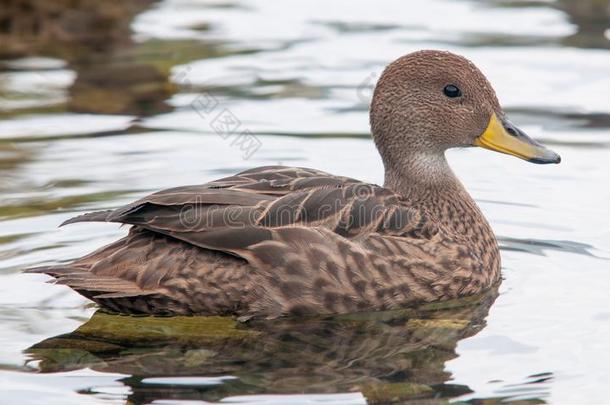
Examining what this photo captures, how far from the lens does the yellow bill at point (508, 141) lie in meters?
9.32

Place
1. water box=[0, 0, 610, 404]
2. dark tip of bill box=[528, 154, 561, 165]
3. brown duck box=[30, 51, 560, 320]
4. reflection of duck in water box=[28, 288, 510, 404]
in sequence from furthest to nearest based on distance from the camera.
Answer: dark tip of bill box=[528, 154, 561, 165]
brown duck box=[30, 51, 560, 320]
water box=[0, 0, 610, 404]
reflection of duck in water box=[28, 288, 510, 404]

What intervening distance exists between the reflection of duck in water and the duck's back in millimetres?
103

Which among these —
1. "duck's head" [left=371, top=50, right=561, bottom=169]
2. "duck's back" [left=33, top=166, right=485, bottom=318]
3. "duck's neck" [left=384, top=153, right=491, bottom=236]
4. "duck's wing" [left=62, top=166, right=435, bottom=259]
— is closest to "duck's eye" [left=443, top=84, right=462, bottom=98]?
"duck's head" [left=371, top=50, right=561, bottom=169]

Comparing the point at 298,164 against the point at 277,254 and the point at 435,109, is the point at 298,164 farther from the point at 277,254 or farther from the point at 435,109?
the point at 277,254

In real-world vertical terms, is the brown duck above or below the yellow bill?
below

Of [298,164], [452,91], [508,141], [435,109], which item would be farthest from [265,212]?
[298,164]

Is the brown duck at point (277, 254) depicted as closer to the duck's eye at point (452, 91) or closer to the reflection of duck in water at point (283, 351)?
the reflection of duck in water at point (283, 351)

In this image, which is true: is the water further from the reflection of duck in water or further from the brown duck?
the brown duck

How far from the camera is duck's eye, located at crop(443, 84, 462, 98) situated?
939cm

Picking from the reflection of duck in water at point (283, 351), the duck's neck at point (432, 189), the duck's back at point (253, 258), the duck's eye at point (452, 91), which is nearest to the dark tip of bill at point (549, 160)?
the duck's neck at point (432, 189)

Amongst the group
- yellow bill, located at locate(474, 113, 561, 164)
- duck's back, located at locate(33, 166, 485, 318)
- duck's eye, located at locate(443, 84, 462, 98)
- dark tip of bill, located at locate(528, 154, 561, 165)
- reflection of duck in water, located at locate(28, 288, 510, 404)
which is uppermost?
duck's eye, located at locate(443, 84, 462, 98)

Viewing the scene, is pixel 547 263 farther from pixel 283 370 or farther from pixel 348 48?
pixel 348 48

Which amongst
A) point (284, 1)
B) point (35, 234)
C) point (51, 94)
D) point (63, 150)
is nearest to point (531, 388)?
point (35, 234)

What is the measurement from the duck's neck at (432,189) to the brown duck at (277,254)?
0.22 metres
